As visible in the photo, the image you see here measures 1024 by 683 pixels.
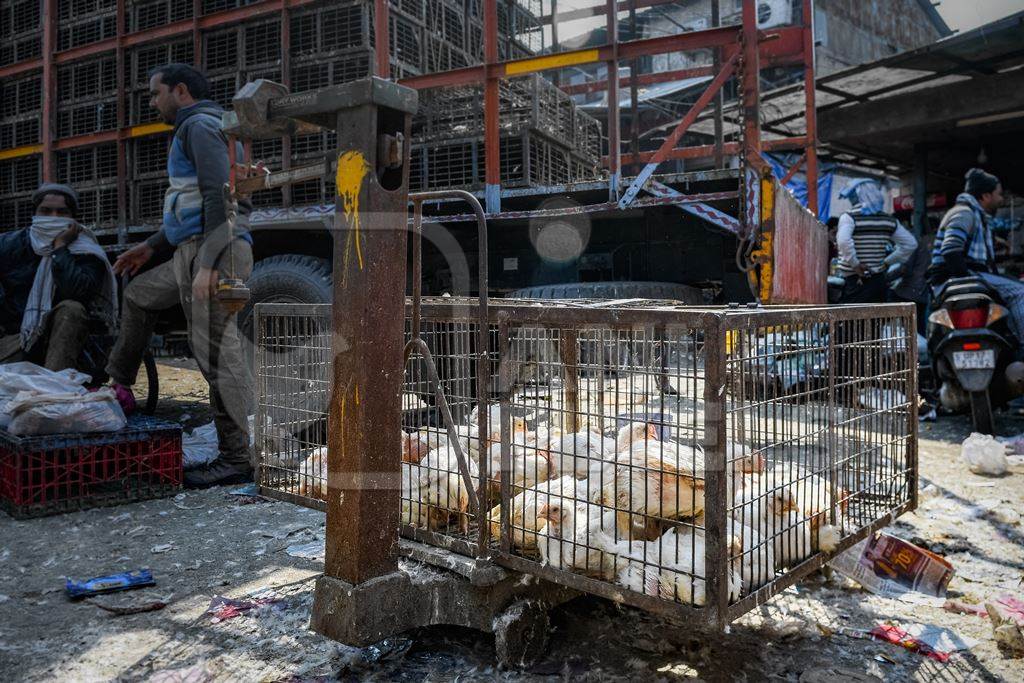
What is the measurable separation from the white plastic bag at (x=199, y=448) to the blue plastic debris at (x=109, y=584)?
4.31 feet

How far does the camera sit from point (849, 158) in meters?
12.0

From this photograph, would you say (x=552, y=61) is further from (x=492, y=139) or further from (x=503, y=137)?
(x=503, y=137)

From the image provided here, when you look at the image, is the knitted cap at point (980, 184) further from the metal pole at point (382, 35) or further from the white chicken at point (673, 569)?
the white chicken at point (673, 569)

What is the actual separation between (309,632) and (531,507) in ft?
2.52

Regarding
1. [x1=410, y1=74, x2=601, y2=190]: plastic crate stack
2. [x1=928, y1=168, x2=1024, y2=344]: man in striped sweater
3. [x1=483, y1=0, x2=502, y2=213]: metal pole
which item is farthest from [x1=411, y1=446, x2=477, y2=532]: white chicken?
[x1=410, y1=74, x2=601, y2=190]: plastic crate stack

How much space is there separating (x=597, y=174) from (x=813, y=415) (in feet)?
24.7

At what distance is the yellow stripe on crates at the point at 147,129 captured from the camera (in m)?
7.99

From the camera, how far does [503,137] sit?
268 inches

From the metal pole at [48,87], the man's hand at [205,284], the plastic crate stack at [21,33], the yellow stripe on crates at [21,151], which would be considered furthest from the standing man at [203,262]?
the plastic crate stack at [21,33]

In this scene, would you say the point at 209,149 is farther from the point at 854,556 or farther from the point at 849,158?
the point at 849,158

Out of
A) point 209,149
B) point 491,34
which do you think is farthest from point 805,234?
point 209,149

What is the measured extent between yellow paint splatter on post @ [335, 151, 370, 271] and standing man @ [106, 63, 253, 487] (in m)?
1.98

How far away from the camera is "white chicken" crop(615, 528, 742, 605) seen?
157 cm

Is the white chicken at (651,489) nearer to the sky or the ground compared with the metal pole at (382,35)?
nearer to the ground
